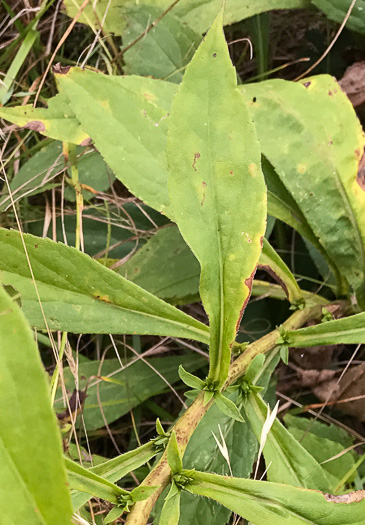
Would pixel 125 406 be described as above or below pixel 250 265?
below

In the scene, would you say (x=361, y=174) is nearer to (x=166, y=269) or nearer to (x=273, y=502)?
(x=166, y=269)

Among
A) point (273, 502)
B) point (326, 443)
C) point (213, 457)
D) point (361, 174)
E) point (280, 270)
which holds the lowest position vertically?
point (326, 443)

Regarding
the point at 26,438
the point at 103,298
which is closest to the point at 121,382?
the point at 103,298

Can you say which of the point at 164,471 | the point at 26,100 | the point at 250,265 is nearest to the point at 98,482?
the point at 164,471

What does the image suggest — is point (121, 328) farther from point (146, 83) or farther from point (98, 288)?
point (146, 83)

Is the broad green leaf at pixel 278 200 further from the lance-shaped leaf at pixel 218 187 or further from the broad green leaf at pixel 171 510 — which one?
the broad green leaf at pixel 171 510

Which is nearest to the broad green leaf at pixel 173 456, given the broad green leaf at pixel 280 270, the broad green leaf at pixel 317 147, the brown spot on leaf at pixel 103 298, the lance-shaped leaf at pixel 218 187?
the lance-shaped leaf at pixel 218 187

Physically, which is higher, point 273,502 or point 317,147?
point 317,147
